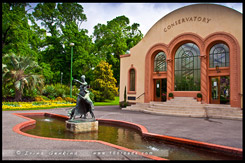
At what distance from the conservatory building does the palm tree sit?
10203 millimetres

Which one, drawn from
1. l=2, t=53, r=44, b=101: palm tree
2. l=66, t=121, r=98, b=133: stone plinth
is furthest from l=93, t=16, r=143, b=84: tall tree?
l=66, t=121, r=98, b=133: stone plinth

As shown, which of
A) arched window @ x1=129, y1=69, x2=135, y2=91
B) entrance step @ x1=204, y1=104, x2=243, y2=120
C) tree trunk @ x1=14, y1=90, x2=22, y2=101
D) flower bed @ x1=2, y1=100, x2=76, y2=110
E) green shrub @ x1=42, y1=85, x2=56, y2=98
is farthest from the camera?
green shrub @ x1=42, y1=85, x2=56, y2=98

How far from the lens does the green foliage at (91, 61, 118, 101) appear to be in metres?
31.1

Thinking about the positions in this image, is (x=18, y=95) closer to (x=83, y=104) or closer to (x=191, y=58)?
(x=83, y=104)

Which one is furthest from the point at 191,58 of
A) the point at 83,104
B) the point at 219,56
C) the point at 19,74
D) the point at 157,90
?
the point at 19,74

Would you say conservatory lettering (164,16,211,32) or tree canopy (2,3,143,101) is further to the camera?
tree canopy (2,3,143,101)

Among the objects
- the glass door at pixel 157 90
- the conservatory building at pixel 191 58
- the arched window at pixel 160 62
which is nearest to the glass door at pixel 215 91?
the conservatory building at pixel 191 58

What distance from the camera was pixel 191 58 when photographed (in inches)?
728

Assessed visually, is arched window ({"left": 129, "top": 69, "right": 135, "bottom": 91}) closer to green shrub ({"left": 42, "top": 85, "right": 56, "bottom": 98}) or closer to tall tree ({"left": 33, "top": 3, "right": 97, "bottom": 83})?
green shrub ({"left": 42, "top": 85, "right": 56, "bottom": 98})

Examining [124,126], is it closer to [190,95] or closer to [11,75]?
[190,95]

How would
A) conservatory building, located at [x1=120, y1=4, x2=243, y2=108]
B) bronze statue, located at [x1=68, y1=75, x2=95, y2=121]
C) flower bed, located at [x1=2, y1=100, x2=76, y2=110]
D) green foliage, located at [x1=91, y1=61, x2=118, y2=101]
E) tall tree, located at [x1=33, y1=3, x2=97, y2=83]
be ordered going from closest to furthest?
Answer: 1. bronze statue, located at [x1=68, y1=75, x2=95, y2=121]
2. conservatory building, located at [x1=120, y1=4, x2=243, y2=108]
3. flower bed, located at [x1=2, y1=100, x2=76, y2=110]
4. green foliage, located at [x1=91, y1=61, x2=118, y2=101]
5. tall tree, located at [x1=33, y1=3, x2=97, y2=83]

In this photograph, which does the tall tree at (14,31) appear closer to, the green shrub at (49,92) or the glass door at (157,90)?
the green shrub at (49,92)

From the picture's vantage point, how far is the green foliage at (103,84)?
31.1 metres

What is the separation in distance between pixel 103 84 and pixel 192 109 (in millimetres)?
18276
